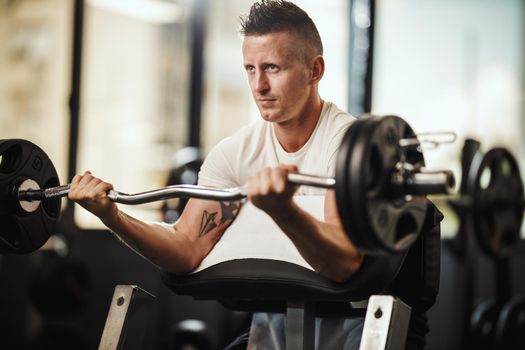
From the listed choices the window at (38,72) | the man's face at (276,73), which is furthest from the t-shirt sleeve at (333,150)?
the window at (38,72)

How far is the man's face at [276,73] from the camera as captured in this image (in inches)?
72.5

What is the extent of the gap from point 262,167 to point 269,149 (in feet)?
0.16

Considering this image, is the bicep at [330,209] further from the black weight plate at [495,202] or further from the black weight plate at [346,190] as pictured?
the black weight plate at [495,202]

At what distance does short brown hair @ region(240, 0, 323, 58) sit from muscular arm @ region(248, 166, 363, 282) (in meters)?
0.38

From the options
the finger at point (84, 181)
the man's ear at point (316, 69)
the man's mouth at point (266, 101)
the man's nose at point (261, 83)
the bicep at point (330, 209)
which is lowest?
the bicep at point (330, 209)

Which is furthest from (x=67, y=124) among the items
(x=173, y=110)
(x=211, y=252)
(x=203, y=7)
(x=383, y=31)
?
(x=211, y=252)

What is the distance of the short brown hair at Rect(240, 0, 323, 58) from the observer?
6.11 feet

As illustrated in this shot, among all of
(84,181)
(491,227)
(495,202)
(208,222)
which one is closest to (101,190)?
(84,181)

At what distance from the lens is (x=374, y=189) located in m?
1.54

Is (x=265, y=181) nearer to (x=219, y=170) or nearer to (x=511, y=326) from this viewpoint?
(x=219, y=170)

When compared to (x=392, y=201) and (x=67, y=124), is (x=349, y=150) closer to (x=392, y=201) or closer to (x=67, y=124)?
(x=392, y=201)

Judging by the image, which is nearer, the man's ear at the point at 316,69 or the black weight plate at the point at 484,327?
the man's ear at the point at 316,69

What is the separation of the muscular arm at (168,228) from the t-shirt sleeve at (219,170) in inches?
2.0

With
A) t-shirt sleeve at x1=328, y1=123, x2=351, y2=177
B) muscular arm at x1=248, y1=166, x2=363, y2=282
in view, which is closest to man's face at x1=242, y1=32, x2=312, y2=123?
t-shirt sleeve at x1=328, y1=123, x2=351, y2=177
